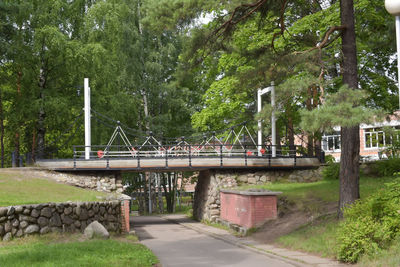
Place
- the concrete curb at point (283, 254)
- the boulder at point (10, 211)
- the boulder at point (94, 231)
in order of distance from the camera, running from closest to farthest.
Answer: the concrete curb at point (283, 254), the boulder at point (10, 211), the boulder at point (94, 231)

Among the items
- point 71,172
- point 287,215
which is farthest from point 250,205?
point 71,172

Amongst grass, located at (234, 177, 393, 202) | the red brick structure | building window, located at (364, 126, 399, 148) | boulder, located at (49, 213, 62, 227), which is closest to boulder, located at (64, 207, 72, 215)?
boulder, located at (49, 213, 62, 227)

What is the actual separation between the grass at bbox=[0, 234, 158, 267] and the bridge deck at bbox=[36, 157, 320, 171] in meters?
10.9

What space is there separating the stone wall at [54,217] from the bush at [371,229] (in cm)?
748

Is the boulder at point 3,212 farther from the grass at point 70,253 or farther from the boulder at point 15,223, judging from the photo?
the grass at point 70,253

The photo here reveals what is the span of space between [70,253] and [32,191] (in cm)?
812

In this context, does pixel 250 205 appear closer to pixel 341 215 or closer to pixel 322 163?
pixel 341 215

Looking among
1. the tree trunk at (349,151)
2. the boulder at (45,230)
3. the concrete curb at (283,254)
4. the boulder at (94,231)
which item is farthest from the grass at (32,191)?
the tree trunk at (349,151)

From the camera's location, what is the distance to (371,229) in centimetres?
1011

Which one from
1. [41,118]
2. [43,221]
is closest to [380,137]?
[43,221]

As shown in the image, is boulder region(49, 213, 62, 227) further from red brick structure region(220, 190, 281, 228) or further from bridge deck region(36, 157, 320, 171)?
bridge deck region(36, 157, 320, 171)

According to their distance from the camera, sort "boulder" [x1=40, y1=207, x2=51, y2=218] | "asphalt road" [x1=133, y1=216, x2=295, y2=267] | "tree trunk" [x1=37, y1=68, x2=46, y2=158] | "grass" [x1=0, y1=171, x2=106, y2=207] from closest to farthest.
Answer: "asphalt road" [x1=133, y1=216, x2=295, y2=267] < "boulder" [x1=40, y1=207, x2=51, y2=218] < "grass" [x1=0, y1=171, x2=106, y2=207] < "tree trunk" [x1=37, y1=68, x2=46, y2=158]

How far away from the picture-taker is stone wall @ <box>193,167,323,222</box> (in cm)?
2364

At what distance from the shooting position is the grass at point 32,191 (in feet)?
49.7
